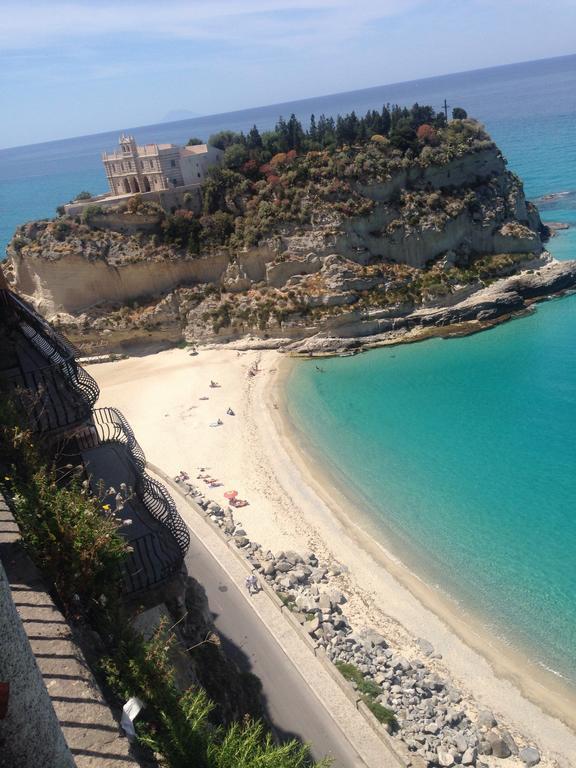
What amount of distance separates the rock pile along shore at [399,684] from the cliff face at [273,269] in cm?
2363

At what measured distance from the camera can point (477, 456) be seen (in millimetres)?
26141

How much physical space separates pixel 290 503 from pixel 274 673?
997 centimetres

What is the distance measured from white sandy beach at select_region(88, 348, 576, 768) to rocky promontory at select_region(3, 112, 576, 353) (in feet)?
11.6

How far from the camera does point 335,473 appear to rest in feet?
85.7

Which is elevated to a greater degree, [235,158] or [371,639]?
[235,158]

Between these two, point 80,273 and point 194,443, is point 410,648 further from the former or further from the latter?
point 80,273

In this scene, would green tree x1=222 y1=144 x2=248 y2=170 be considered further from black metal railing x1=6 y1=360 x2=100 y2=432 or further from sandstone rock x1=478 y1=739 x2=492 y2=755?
sandstone rock x1=478 y1=739 x2=492 y2=755

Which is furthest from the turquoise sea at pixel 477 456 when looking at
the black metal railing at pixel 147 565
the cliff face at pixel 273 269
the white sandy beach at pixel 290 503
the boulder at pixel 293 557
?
the black metal railing at pixel 147 565

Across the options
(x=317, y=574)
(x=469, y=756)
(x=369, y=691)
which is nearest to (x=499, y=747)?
(x=469, y=756)

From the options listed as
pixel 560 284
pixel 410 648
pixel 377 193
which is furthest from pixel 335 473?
pixel 560 284

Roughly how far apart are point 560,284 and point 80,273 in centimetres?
3864

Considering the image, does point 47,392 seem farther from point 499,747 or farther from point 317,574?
point 499,747

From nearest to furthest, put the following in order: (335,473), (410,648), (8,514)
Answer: (8,514), (410,648), (335,473)

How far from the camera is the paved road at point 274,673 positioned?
12.8 meters
